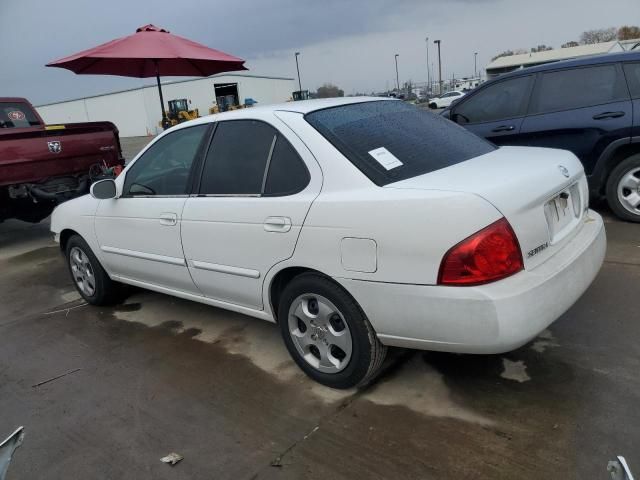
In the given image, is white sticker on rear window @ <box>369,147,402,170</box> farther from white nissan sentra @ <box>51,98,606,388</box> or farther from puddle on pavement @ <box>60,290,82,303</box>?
puddle on pavement @ <box>60,290,82,303</box>

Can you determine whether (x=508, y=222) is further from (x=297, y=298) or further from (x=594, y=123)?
(x=594, y=123)

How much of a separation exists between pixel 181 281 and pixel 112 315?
1239mm

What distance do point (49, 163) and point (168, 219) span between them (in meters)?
4.32

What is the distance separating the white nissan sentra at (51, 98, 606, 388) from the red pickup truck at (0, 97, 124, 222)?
368 cm

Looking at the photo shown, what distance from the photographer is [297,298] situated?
2906mm

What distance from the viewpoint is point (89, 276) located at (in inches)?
185

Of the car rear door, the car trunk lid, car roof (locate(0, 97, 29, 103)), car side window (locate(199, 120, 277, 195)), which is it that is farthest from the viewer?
car roof (locate(0, 97, 29, 103))

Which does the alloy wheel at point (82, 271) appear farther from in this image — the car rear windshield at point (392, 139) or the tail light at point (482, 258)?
the tail light at point (482, 258)

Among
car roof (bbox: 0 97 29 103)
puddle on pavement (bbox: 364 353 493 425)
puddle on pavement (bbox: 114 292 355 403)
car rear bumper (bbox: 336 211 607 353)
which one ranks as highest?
car roof (bbox: 0 97 29 103)

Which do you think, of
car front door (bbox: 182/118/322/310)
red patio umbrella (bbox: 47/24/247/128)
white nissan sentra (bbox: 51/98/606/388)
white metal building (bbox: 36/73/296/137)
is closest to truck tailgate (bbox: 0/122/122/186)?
red patio umbrella (bbox: 47/24/247/128)

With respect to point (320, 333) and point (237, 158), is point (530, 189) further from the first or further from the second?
point (237, 158)

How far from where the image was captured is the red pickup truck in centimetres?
664

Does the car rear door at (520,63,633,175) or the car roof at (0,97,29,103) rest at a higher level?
the car roof at (0,97,29,103)

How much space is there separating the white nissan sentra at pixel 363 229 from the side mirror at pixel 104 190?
10.2 inches
